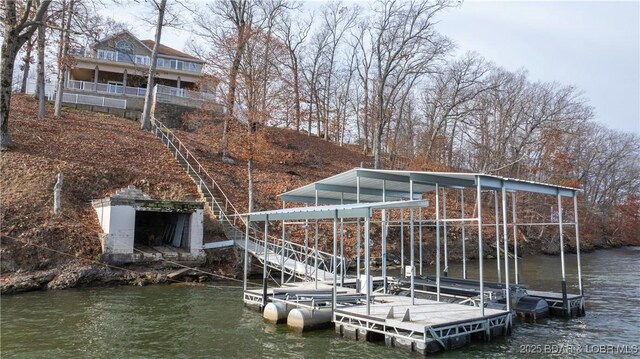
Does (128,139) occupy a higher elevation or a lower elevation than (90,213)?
higher

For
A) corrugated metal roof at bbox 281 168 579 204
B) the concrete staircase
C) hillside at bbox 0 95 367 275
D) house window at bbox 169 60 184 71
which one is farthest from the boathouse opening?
house window at bbox 169 60 184 71

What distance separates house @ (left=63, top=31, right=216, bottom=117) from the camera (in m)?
38.8

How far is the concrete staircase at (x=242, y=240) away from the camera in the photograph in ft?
65.8

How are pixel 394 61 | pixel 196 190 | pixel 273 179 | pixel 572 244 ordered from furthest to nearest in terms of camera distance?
pixel 572 244
pixel 394 61
pixel 273 179
pixel 196 190

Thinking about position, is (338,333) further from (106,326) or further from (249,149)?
(249,149)

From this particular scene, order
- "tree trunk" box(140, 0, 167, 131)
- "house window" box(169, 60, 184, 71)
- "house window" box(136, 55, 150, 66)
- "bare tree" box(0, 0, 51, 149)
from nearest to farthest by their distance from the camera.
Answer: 1. "bare tree" box(0, 0, 51, 149)
2. "tree trunk" box(140, 0, 167, 131)
3. "house window" box(136, 55, 150, 66)
4. "house window" box(169, 60, 184, 71)

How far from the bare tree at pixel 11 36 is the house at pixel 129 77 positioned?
12.2m

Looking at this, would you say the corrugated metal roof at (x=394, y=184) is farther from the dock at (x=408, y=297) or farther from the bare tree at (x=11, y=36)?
the bare tree at (x=11, y=36)

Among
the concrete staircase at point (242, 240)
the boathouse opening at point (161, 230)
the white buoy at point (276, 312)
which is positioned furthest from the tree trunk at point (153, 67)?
the white buoy at point (276, 312)

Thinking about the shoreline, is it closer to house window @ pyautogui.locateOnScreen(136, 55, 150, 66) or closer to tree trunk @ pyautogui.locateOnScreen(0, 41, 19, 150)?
tree trunk @ pyautogui.locateOnScreen(0, 41, 19, 150)

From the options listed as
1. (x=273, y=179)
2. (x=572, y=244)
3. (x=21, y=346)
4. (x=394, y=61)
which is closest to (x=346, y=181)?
(x=21, y=346)

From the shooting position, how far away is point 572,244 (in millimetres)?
45000

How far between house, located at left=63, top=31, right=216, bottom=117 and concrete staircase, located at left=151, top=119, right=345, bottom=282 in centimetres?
545

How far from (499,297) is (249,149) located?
1676 centimetres
